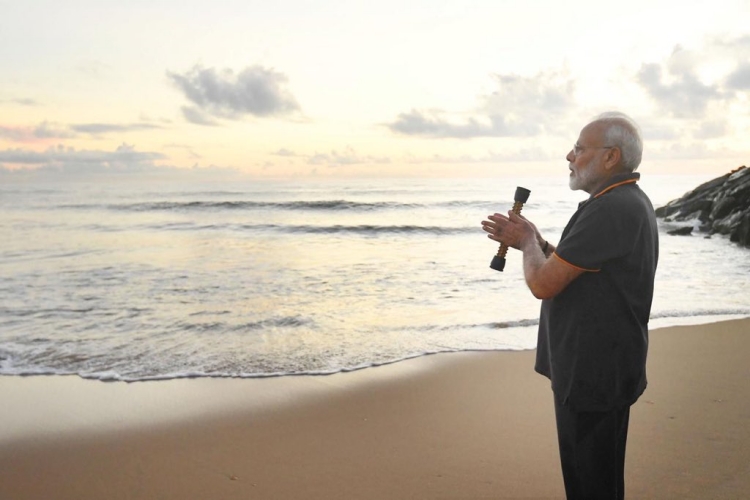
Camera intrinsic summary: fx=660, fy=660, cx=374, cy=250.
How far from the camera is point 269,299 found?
10.4 meters

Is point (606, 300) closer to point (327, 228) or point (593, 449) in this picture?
point (593, 449)

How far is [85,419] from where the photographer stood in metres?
5.18

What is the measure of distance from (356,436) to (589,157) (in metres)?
2.99

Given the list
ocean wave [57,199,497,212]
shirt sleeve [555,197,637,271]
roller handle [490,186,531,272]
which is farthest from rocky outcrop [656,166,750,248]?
shirt sleeve [555,197,637,271]

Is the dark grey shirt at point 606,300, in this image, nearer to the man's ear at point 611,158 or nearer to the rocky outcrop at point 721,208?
the man's ear at point 611,158

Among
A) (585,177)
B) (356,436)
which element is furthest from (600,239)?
(356,436)

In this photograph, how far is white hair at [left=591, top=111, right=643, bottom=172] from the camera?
2.58 m

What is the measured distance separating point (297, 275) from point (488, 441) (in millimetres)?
8628

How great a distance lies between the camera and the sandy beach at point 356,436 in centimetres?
406

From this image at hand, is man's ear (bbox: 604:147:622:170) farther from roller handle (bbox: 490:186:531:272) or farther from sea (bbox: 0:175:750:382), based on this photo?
sea (bbox: 0:175:750:382)

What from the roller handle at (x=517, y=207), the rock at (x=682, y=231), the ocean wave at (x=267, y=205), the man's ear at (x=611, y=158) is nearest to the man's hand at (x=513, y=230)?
the roller handle at (x=517, y=207)

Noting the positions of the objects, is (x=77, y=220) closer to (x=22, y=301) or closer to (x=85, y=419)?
(x=22, y=301)

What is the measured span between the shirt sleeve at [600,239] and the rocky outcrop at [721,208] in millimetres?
17630

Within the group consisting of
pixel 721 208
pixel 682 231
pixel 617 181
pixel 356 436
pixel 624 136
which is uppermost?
pixel 624 136
